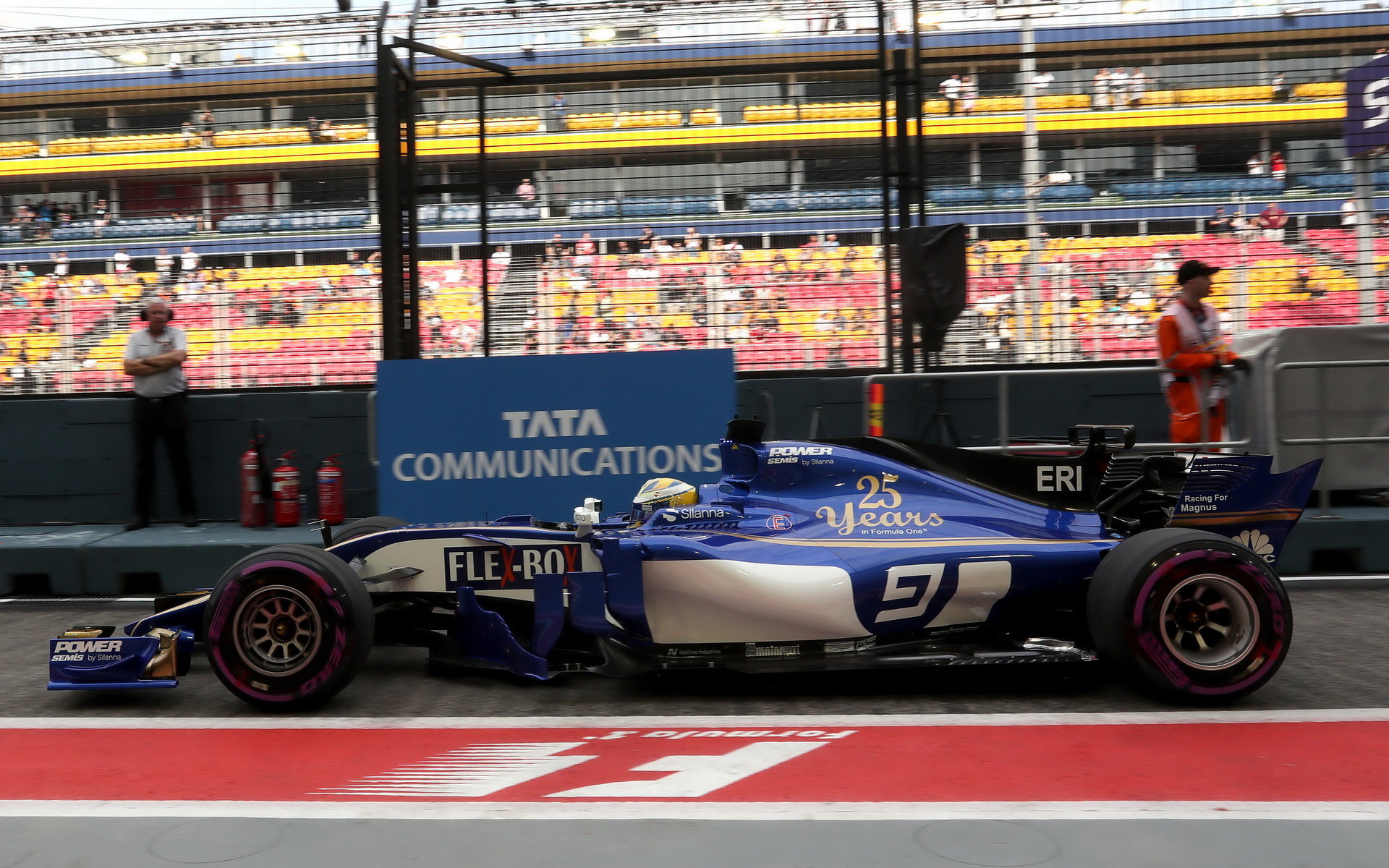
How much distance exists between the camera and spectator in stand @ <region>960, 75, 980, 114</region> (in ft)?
24.2

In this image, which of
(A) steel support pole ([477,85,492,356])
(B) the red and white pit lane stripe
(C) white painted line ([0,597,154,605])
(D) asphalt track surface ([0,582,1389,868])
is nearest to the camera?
(D) asphalt track surface ([0,582,1389,868])

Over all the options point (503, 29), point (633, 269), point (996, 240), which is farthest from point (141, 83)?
A: point (996, 240)

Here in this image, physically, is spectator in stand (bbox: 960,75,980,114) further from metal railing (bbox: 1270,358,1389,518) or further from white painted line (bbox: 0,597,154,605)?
white painted line (bbox: 0,597,154,605)

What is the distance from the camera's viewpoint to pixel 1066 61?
24.6ft

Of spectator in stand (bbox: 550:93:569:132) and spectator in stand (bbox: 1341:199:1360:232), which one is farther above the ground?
spectator in stand (bbox: 550:93:569:132)

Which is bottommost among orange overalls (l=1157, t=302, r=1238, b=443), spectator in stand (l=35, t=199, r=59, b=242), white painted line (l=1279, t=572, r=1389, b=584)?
white painted line (l=1279, t=572, r=1389, b=584)

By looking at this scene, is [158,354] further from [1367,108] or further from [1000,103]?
[1367,108]

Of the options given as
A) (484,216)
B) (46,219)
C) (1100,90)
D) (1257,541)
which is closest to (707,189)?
(484,216)

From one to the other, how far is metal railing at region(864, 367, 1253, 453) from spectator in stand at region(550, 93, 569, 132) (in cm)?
274

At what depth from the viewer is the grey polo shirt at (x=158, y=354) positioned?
24.5 ft

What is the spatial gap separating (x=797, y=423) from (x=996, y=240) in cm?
179

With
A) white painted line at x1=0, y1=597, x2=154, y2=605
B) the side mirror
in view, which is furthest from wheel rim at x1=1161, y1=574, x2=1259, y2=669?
white painted line at x1=0, y1=597, x2=154, y2=605

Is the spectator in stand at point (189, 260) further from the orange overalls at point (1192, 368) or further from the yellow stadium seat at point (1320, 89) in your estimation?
the yellow stadium seat at point (1320, 89)

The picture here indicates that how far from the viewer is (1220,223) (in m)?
7.43
